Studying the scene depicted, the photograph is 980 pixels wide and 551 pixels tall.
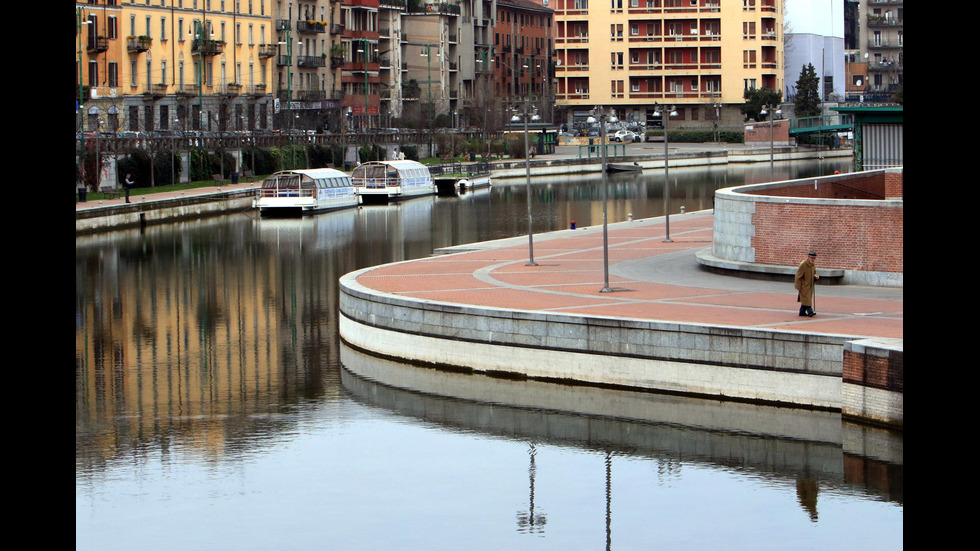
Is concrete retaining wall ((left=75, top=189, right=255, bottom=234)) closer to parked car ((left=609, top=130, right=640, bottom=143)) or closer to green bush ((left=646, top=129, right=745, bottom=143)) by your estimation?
parked car ((left=609, top=130, right=640, bottom=143))

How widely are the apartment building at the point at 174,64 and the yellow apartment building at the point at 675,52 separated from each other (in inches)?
1731

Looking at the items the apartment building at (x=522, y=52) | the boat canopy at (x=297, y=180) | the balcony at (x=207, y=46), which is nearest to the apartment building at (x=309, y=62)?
the balcony at (x=207, y=46)

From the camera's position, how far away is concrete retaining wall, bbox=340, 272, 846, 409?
22031 mm

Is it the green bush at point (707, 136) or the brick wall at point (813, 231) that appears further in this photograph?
the green bush at point (707, 136)

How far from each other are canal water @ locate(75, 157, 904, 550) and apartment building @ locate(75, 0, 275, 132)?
55549 mm

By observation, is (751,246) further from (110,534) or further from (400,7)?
(400,7)

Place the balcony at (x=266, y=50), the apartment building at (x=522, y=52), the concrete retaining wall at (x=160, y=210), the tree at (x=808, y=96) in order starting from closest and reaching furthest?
the concrete retaining wall at (x=160, y=210) → the balcony at (x=266, y=50) → the tree at (x=808, y=96) → the apartment building at (x=522, y=52)

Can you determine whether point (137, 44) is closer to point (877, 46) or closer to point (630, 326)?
point (630, 326)

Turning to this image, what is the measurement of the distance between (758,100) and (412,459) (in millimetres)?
123559

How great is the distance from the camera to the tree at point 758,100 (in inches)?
5477

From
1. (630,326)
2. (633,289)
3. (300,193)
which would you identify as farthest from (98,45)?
(630,326)

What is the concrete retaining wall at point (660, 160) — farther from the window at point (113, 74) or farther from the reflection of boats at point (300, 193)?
the reflection of boats at point (300, 193)

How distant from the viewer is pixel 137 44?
92.6m
